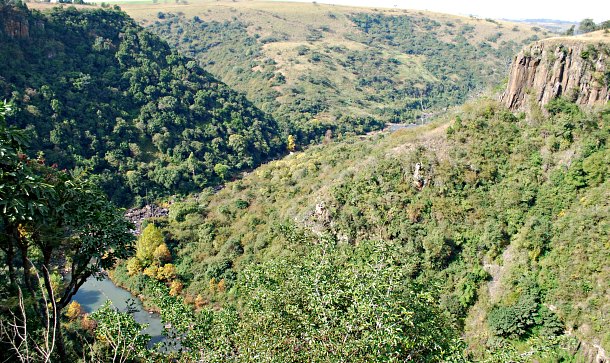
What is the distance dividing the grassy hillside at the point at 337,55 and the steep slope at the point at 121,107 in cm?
1700

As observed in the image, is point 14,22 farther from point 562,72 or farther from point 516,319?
point 516,319

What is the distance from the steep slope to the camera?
49.2 meters

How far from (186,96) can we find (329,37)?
85369 mm

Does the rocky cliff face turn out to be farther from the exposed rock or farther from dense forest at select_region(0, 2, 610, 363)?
the exposed rock

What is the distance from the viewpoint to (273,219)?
36.0m

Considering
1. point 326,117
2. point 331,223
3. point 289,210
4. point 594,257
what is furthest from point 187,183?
point 594,257

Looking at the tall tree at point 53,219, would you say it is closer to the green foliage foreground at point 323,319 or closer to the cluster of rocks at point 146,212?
the green foliage foreground at point 323,319

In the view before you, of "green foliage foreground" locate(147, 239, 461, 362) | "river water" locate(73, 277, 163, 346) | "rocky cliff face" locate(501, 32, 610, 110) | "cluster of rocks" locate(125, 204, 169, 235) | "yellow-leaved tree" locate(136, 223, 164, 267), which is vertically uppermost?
"rocky cliff face" locate(501, 32, 610, 110)

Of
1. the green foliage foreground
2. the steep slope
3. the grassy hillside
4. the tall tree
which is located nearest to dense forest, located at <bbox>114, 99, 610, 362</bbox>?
the green foliage foreground

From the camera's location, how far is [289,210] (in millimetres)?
34719

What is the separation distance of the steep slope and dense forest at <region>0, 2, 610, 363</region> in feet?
0.89

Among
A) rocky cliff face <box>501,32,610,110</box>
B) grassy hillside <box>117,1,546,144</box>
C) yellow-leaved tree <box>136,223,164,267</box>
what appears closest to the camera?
rocky cliff face <box>501,32,610,110</box>

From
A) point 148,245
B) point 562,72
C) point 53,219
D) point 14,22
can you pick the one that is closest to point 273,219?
point 148,245

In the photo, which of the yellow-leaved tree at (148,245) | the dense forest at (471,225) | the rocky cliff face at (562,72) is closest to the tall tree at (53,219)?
the dense forest at (471,225)
